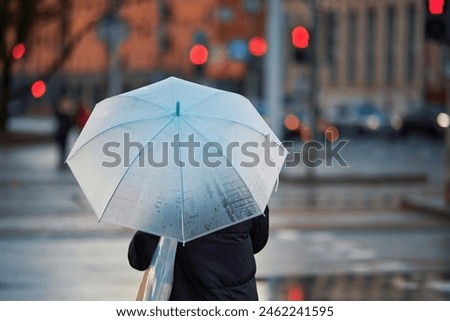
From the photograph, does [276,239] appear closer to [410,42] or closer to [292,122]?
[292,122]

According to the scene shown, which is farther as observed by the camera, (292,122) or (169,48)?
(169,48)

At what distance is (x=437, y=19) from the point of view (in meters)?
19.4

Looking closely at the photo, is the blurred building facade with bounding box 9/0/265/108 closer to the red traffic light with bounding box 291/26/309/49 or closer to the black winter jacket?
the red traffic light with bounding box 291/26/309/49

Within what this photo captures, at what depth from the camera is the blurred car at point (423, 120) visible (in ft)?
218

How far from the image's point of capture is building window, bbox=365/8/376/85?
397ft

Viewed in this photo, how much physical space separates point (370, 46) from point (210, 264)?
117311 millimetres

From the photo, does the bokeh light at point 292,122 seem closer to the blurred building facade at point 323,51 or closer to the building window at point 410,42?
the blurred building facade at point 323,51

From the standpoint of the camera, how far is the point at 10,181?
29.2 m

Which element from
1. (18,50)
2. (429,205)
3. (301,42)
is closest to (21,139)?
(18,50)

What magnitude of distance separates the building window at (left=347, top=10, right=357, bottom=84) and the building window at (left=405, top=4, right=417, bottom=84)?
246 inches

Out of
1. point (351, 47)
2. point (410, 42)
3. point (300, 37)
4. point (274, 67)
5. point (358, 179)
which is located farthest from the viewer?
point (351, 47)

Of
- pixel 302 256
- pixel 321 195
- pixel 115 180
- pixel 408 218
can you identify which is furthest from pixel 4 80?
pixel 115 180

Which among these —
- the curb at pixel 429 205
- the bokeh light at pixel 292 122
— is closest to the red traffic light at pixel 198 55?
the curb at pixel 429 205

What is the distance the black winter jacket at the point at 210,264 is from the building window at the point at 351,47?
386 ft
